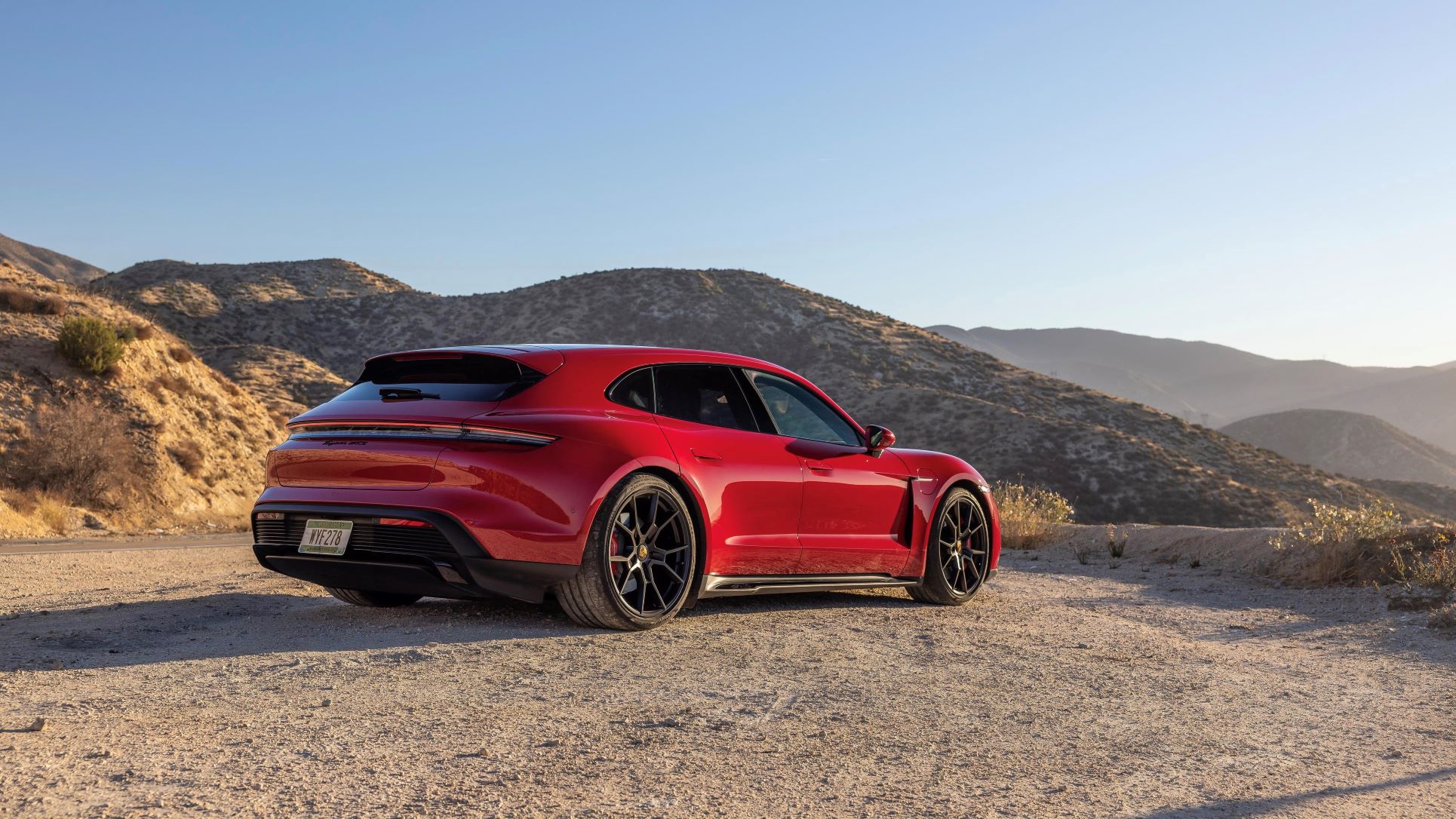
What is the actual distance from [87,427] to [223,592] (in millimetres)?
14992

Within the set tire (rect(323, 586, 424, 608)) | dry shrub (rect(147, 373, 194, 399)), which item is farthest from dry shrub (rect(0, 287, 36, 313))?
tire (rect(323, 586, 424, 608))

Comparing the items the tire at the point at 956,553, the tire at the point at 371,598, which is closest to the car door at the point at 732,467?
the tire at the point at 956,553

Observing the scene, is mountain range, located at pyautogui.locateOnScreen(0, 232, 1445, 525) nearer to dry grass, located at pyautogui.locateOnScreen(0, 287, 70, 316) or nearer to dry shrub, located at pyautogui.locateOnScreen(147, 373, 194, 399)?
dry grass, located at pyautogui.locateOnScreen(0, 287, 70, 316)

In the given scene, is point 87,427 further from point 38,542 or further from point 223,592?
point 223,592

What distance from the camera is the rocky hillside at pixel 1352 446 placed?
363ft

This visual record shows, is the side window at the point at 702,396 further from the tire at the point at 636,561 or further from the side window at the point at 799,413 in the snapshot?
the tire at the point at 636,561

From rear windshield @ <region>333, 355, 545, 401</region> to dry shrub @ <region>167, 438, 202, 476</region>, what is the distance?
20437 millimetres

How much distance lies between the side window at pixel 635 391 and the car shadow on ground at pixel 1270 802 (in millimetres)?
3829

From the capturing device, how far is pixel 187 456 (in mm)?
25516

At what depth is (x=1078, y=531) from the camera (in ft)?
57.6

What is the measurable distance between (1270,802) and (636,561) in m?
3.55

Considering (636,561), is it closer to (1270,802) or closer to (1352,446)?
(1270,802)

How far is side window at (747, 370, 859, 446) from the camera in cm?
786

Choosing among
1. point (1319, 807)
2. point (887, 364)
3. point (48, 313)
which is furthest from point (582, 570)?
point (887, 364)
